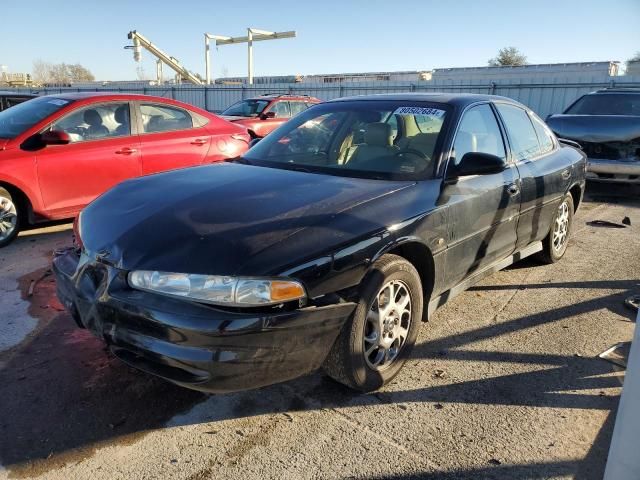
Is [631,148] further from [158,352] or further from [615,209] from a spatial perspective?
[158,352]

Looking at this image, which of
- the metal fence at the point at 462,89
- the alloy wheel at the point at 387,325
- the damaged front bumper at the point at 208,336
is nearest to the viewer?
the damaged front bumper at the point at 208,336

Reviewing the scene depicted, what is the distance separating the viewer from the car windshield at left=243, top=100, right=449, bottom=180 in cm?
329

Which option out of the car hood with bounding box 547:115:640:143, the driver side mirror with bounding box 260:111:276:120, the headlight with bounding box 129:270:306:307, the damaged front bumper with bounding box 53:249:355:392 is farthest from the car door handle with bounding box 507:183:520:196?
the driver side mirror with bounding box 260:111:276:120

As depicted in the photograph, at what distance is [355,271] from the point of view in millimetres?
2482

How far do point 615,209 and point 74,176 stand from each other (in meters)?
7.52

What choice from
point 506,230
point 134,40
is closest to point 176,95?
point 134,40

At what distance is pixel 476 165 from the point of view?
3.18 metres

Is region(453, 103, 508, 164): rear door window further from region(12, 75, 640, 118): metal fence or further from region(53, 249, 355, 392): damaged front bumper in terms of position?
region(12, 75, 640, 118): metal fence

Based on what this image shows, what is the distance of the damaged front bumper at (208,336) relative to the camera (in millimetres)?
2174

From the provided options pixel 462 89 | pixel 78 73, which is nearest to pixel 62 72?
pixel 78 73

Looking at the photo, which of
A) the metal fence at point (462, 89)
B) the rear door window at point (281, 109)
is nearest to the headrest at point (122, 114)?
the rear door window at point (281, 109)

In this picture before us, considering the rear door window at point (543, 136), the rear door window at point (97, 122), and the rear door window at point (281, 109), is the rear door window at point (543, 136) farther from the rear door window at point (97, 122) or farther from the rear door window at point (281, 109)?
the rear door window at point (281, 109)

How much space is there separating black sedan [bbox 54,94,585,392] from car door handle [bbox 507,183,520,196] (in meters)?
0.02

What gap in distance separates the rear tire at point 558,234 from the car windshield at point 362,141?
2.05 meters
